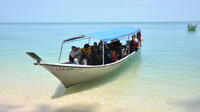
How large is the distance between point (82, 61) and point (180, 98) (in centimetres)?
322

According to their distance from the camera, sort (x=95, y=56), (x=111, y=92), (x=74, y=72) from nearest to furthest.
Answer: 1. (x=74, y=72)
2. (x=111, y=92)
3. (x=95, y=56)

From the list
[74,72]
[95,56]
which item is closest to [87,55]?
[95,56]

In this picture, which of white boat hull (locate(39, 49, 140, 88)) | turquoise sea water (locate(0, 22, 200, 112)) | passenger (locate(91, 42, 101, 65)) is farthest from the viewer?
passenger (locate(91, 42, 101, 65))

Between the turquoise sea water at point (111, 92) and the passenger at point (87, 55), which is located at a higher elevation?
the passenger at point (87, 55)

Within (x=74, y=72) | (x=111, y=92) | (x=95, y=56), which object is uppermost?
(x=95, y=56)

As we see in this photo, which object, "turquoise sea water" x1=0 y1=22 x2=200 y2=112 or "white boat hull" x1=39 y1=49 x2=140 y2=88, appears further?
"white boat hull" x1=39 y1=49 x2=140 y2=88

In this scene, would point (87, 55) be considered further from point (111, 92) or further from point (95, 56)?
point (111, 92)

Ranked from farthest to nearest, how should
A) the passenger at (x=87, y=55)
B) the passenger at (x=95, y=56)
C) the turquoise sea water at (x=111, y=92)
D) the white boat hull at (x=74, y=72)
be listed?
the passenger at (x=95, y=56), the passenger at (x=87, y=55), the white boat hull at (x=74, y=72), the turquoise sea water at (x=111, y=92)

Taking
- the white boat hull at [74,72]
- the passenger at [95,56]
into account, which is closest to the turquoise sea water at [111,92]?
the white boat hull at [74,72]

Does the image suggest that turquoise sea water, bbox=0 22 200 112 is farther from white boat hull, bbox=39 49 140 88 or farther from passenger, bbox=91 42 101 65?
passenger, bbox=91 42 101 65

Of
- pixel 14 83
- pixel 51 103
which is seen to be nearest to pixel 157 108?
pixel 51 103

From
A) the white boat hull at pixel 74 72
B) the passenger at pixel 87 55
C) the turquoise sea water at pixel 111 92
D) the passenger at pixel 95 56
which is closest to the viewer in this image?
the turquoise sea water at pixel 111 92

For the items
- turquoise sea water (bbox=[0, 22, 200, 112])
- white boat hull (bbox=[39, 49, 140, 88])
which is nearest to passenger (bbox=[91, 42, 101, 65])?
white boat hull (bbox=[39, 49, 140, 88])

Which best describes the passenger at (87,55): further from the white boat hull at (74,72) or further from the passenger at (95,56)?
the white boat hull at (74,72)
